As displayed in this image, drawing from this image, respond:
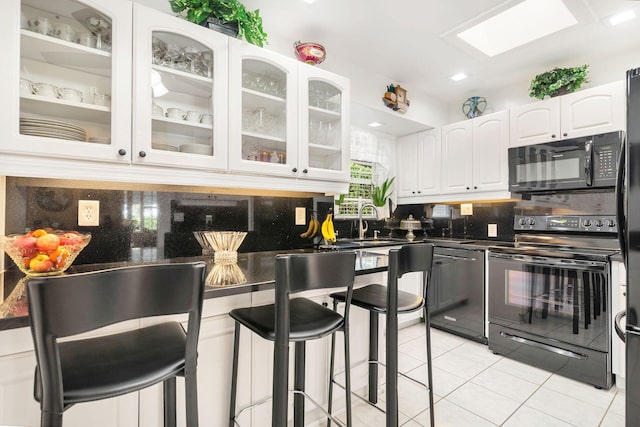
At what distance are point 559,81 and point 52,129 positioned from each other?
355cm

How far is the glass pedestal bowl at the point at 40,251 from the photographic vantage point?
124cm

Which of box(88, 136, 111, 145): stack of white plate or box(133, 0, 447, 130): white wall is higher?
box(133, 0, 447, 130): white wall

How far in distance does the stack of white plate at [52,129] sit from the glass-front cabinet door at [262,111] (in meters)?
0.73

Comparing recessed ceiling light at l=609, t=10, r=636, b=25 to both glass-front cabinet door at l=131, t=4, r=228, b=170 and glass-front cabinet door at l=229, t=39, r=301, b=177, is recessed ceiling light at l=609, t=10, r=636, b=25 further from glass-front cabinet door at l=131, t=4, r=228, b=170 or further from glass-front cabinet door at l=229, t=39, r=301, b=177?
glass-front cabinet door at l=131, t=4, r=228, b=170

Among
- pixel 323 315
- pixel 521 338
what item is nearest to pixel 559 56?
pixel 521 338

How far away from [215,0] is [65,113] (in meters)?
1.02

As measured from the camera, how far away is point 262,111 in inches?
82.8

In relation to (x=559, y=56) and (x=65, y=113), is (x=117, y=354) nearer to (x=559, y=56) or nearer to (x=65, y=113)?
(x=65, y=113)

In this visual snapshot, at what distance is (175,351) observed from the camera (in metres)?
0.92

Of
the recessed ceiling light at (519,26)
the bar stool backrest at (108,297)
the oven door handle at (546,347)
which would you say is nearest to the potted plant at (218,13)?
the recessed ceiling light at (519,26)

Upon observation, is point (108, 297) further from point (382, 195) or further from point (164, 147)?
point (382, 195)

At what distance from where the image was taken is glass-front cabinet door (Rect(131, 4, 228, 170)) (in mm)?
1613

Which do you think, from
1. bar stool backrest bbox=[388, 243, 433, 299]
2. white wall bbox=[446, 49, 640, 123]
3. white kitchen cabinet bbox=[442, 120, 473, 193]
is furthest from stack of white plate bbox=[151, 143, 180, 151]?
white wall bbox=[446, 49, 640, 123]

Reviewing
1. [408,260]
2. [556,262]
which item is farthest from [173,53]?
[556,262]
